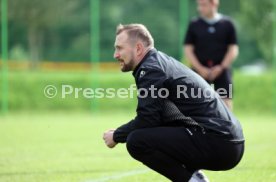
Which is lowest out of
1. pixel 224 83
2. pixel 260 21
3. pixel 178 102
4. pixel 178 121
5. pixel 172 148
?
pixel 260 21

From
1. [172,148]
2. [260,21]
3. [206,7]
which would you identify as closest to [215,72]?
[206,7]

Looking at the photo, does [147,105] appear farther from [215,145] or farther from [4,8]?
[4,8]

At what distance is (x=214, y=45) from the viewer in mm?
9969

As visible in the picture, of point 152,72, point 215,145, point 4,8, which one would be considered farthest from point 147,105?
point 4,8

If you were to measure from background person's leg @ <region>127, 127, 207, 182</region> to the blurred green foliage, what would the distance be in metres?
14.3

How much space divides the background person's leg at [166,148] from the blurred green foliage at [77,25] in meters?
14.3

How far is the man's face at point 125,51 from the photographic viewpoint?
Answer: 17.2ft

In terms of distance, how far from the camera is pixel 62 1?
20.9 metres

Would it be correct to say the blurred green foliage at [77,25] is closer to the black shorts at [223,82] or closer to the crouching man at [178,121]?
the black shorts at [223,82]

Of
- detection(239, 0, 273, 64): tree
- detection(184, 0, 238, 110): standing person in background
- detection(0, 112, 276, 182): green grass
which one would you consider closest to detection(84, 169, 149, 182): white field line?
detection(0, 112, 276, 182): green grass

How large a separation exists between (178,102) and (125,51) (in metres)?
0.54

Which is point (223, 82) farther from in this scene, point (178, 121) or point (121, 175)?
point (178, 121)

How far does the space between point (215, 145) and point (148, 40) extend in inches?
36.1

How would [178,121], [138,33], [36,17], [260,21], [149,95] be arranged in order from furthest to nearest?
[260,21] → [36,17] → [178,121] → [138,33] → [149,95]
